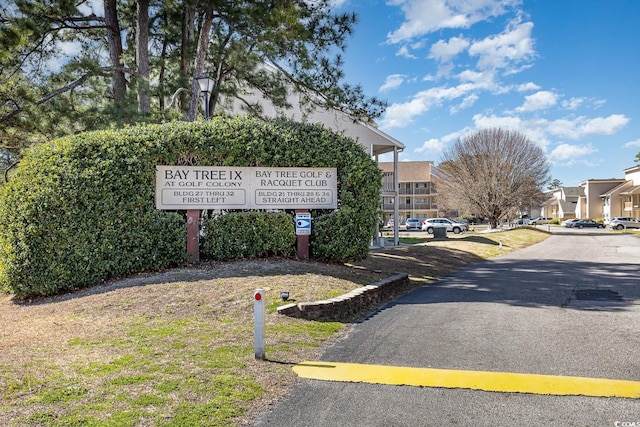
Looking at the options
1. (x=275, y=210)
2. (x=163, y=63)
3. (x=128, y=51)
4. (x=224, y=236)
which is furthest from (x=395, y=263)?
(x=128, y=51)

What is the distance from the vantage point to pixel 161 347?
18.3ft

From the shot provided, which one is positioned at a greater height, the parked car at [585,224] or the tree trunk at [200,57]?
the tree trunk at [200,57]

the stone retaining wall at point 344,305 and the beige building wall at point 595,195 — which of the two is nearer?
the stone retaining wall at point 344,305

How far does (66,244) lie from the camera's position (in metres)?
9.42

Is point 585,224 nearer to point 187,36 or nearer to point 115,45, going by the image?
point 187,36

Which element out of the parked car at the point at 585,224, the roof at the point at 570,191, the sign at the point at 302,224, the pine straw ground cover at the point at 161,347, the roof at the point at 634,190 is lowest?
the pine straw ground cover at the point at 161,347

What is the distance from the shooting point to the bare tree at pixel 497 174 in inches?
1651

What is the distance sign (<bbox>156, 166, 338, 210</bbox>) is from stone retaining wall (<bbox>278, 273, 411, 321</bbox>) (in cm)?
281

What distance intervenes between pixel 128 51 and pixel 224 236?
35.2ft

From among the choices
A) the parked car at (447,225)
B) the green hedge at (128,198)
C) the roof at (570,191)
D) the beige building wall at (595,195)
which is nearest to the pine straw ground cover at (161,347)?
the green hedge at (128,198)

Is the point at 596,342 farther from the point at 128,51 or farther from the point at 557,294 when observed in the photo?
the point at 128,51

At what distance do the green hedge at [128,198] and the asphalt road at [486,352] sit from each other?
286 cm

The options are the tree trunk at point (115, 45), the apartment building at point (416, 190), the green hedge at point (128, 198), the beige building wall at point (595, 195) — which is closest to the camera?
the green hedge at point (128, 198)

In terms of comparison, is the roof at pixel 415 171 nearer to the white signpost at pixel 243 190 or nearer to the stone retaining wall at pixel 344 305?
the white signpost at pixel 243 190
